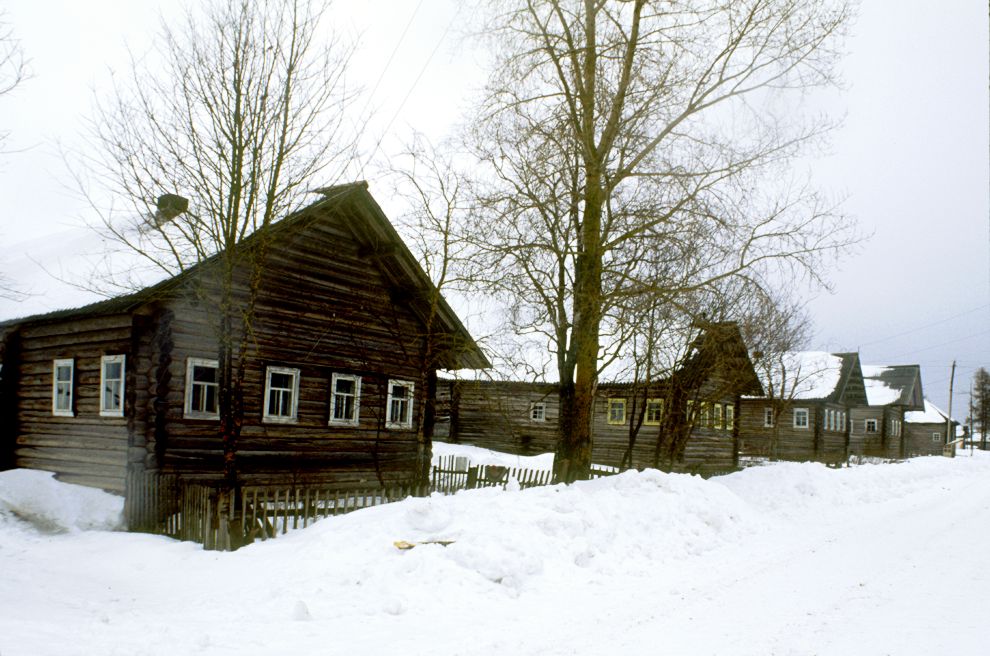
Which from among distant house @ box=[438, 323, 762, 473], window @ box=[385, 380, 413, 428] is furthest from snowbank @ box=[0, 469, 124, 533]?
distant house @ box=[438, 323, 762, 473]

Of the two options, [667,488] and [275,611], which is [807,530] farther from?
[275,611]

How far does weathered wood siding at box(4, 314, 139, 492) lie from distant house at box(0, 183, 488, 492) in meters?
0.05

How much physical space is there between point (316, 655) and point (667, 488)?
8.88 metres

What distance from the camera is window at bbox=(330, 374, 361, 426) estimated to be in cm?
1920

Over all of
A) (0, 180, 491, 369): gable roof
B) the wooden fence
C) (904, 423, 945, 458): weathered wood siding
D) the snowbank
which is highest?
(0, 180, 491, 369): gable roof

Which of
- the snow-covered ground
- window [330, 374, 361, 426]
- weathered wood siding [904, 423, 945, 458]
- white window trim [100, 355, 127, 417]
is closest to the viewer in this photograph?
the snow-covered ground

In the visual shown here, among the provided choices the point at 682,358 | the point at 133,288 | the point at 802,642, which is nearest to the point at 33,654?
the point at 802,642

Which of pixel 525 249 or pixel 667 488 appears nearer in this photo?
→ pixel 667 488

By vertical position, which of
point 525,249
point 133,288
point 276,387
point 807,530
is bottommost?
point 807,530

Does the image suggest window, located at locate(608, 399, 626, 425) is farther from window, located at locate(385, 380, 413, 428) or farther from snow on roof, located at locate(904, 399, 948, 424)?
snow on roof, located at locate(904, 399, 948, 424)

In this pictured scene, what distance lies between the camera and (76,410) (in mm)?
17922

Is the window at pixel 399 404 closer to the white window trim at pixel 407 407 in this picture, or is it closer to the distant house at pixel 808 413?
the white window trim at pixel 407 407

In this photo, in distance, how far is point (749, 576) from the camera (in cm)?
1051

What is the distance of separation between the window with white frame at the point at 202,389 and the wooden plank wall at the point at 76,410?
47.5 inches
